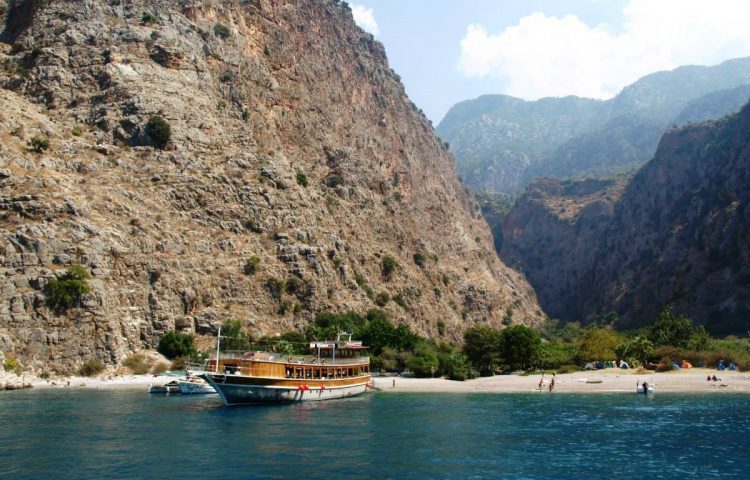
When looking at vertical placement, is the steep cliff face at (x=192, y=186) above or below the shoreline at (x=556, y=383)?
above

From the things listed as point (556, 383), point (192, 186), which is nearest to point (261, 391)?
point (556, 383)

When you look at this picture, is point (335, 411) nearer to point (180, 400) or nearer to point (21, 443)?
point (180, 400)

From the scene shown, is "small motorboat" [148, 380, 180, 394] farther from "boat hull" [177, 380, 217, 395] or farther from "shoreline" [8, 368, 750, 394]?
"shoreline" [8, 368, 750, 394]

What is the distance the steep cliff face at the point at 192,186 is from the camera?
87625mm

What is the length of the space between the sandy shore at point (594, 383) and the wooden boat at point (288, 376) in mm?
10334

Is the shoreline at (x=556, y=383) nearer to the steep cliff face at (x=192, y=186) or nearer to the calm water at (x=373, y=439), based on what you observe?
the steep cliff face at (x=192, y=186)

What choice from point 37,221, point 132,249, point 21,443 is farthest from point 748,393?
point 37,221

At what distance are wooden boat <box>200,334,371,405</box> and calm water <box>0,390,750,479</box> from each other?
86.5 inches

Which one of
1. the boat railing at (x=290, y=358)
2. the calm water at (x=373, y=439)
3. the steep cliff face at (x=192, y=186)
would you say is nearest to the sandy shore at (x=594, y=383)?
the boat railing at (x=290, y=358)

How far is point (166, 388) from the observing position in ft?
245

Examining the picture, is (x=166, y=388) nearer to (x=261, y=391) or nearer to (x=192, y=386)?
(x=192, y=386)

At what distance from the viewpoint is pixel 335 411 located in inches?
2383

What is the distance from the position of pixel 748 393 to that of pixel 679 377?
13.4 m

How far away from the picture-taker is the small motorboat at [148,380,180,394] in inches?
2923
